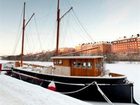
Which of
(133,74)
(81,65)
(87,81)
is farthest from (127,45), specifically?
(87,81)

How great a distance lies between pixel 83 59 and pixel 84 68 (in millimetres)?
618

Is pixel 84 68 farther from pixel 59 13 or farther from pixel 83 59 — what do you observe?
pixel 59 13

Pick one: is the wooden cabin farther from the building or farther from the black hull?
the building

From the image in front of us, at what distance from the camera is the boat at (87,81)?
11.6m

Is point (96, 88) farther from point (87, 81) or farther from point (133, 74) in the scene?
point (133, 74)

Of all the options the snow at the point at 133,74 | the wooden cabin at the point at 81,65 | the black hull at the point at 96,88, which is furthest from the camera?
the snow at the point at 133,74

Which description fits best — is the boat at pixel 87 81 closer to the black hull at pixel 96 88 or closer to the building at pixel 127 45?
the black hull at pixel 96 88

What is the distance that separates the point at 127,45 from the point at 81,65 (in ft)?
439

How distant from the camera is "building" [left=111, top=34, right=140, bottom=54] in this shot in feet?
443

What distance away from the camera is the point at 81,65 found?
1345 cm

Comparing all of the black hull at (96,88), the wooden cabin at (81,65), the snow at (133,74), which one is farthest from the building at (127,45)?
the black hull at (96,88)

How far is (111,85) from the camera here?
11.6 meters

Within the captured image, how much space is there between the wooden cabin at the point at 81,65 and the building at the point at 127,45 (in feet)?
398

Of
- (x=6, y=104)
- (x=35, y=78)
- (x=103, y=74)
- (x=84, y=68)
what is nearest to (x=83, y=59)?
(x=84, y=68)
